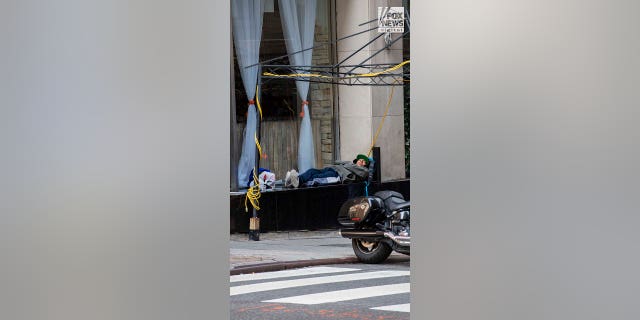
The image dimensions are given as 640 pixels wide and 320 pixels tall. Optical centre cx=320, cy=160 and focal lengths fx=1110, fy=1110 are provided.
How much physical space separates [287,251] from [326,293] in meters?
3.87

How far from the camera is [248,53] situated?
18188mm

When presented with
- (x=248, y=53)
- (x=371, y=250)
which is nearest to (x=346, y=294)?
(x=371, y=250)

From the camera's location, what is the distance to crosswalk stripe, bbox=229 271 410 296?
483 inches

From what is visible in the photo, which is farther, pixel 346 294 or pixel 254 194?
pixel 254 194

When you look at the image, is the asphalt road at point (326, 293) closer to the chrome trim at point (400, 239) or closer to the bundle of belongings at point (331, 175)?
the chrome trim at point (400, 239)

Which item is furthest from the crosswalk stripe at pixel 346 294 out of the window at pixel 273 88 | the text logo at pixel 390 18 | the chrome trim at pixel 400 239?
the window at pixel 273 88

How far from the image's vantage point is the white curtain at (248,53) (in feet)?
59.3

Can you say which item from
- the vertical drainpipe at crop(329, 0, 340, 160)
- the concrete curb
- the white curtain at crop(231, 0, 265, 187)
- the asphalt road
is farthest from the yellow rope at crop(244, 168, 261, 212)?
the asphalt road

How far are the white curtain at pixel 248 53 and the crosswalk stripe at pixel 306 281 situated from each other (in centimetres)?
506
